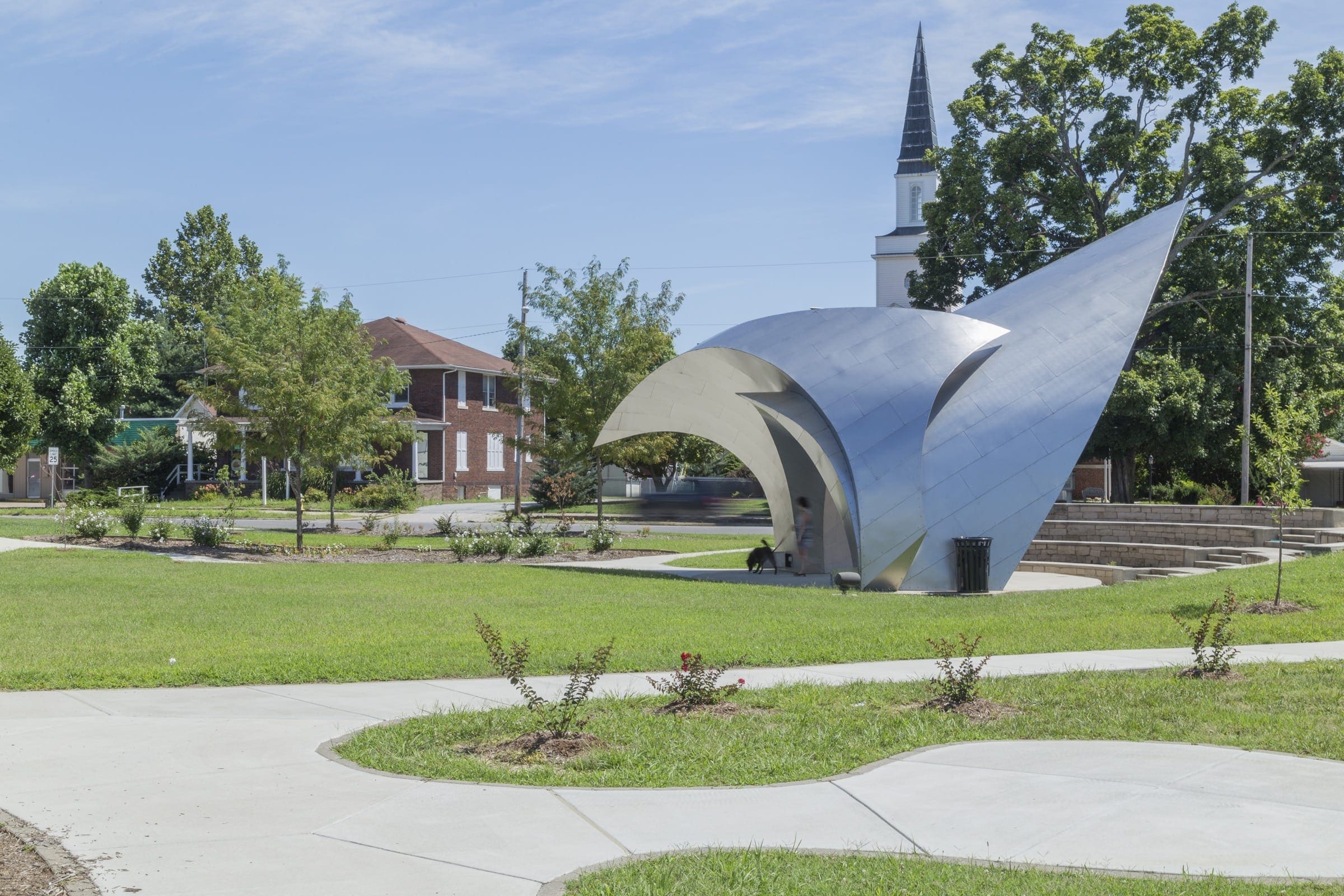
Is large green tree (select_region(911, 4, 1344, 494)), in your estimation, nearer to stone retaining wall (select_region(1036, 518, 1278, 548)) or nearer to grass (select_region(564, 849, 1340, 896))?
stone retaining wall (select_region(1036, 518, 1278, 548))

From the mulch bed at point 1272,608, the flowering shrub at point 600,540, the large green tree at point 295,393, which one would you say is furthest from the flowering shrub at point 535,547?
the mulch bed at point 1272,608

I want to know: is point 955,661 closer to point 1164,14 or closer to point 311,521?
point 311,521

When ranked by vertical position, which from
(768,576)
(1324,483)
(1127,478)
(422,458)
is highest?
(422,458)

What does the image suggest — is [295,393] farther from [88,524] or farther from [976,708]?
[976,708]

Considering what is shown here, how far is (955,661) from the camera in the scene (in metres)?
11.2

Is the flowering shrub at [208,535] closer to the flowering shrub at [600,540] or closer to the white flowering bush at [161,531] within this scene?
the white flowering bush at [161,531]

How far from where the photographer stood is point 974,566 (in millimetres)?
18109

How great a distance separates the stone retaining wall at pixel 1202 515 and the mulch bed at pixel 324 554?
999 cm

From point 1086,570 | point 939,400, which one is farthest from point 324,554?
point 1086,570

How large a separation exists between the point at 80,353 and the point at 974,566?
48178 mm

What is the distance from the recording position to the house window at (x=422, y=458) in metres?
55.7

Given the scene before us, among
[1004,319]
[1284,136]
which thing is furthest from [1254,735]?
[1284,136]

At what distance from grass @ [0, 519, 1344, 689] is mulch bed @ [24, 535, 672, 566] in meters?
3.50

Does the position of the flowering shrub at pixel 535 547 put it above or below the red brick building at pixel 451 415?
below
